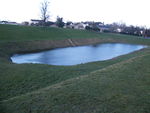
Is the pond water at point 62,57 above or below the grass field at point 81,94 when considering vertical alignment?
below

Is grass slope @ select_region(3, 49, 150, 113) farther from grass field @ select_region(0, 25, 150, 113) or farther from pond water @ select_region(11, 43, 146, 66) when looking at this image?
pond water @ select_region(11, 43, 146, 66)

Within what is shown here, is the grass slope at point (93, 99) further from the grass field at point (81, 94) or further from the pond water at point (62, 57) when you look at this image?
the pond water at point (62, 57)

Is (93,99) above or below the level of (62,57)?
above

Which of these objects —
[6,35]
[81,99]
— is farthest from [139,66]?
[6,35]

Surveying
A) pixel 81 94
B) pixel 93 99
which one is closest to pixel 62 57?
pixel 81 94

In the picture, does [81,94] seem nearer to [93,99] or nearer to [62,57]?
[93,99]

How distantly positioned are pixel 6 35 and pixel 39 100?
79.9ft

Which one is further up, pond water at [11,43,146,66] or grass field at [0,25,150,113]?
grass field at [0,25,150,113]

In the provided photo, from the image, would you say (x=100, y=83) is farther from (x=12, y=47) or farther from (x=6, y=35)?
(x=6, y=35)

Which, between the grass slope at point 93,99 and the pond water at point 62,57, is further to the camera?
the pond water at point 62,57

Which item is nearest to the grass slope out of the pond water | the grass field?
the grass field

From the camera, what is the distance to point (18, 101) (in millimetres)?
5508

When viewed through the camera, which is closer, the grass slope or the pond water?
the grass slope

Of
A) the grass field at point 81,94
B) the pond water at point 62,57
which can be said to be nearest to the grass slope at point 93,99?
the grass field at point 81,94
